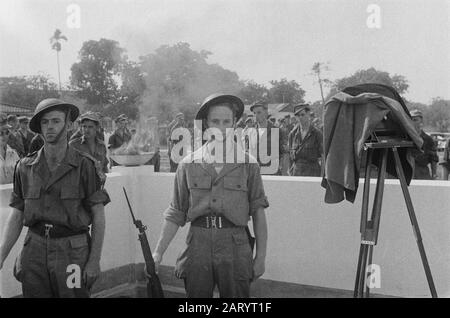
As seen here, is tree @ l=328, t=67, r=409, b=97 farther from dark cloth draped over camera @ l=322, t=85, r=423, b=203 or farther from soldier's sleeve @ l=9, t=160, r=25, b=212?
soldier's sleeve @ l=9, t=160, r=25, b=212

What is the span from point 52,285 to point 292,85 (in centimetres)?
207

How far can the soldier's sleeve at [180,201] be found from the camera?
337 cm

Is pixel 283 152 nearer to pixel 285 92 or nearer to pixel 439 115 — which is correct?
pixel 285 92

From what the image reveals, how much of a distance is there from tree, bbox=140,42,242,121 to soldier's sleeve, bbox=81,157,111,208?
944 mm

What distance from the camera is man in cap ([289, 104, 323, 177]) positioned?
20.5 feet

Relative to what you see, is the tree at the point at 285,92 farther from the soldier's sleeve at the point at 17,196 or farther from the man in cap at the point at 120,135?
the soldier's sleeve at the point at 17,196

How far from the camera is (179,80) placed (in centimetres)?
413

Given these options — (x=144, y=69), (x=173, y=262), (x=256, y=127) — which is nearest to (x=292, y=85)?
(x=256, y=127)

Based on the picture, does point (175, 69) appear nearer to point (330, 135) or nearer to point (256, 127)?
point (256, 127)

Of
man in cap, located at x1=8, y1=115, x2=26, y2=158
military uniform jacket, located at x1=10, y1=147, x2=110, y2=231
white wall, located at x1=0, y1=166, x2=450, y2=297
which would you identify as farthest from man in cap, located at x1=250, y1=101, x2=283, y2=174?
man in cap, located at x1=8, y1=115, x2=26, y2=158

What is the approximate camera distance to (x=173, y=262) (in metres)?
4.75

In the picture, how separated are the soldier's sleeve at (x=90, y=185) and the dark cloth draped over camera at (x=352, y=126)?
4.47 feet

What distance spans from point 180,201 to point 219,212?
0.91 ft

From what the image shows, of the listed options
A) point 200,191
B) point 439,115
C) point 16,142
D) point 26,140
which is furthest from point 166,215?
point 26,140
